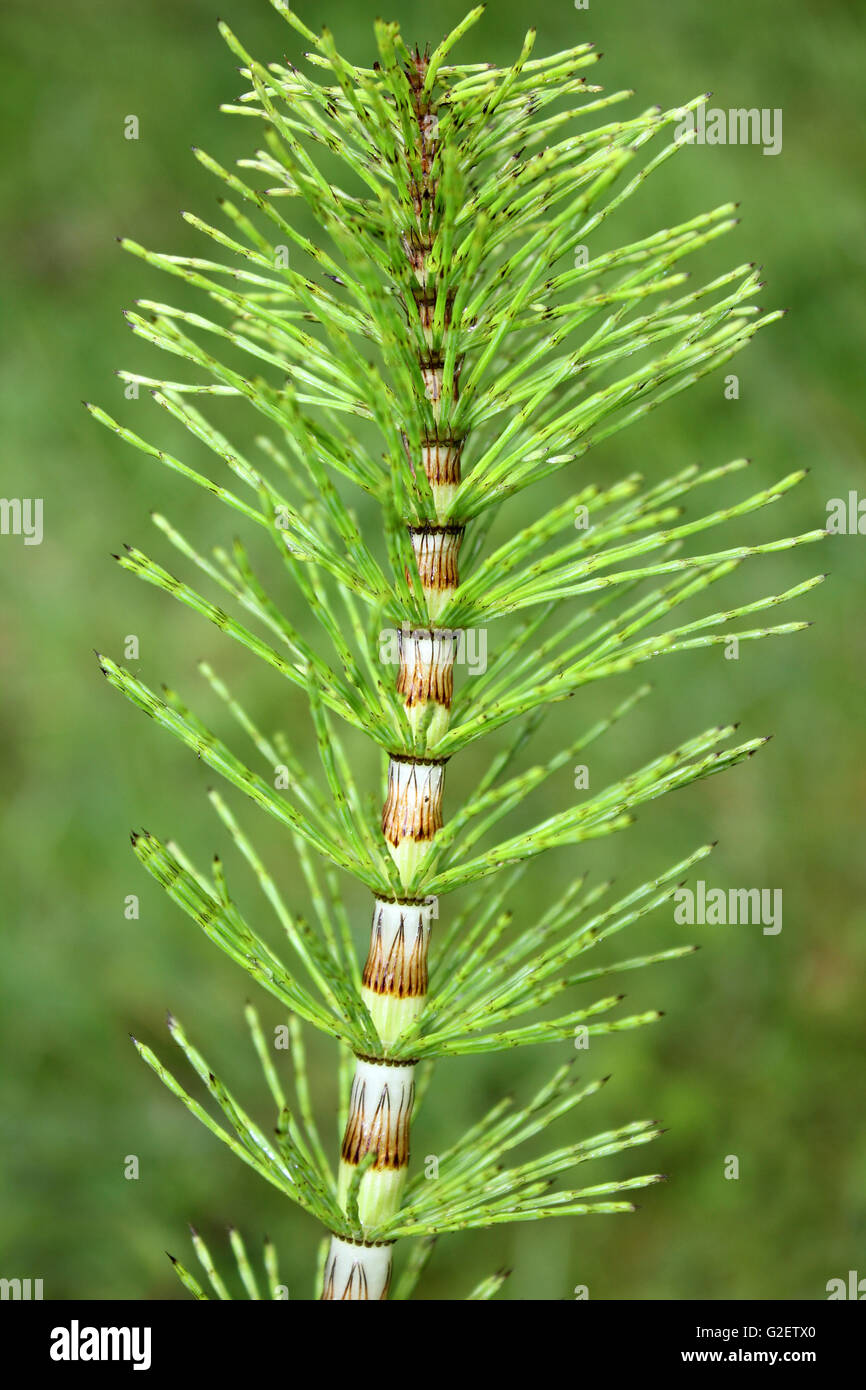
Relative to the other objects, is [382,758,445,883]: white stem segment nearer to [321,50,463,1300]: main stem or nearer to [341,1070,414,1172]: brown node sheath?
[321,50,463,1300]: main stem

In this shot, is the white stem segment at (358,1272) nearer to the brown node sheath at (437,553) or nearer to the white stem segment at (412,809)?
the white stem segment at (412,809)

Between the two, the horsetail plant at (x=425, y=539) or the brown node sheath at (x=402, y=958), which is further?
the brown node sheath at (x=402, y=958)

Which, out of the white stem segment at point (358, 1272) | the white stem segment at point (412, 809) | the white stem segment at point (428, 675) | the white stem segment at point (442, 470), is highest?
the white stem segment at point (442, 470)

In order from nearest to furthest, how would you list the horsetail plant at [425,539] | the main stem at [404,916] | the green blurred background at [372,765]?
1. the horsetail plant at [425,539]
2. the main stem at [404,916]
3. the green blurred background at [372,765]

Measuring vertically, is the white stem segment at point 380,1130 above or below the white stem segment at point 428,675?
below

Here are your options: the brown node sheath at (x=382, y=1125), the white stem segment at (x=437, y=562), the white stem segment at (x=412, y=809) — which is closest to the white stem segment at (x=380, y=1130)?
the brown node sheath at (x=382, y=1125)

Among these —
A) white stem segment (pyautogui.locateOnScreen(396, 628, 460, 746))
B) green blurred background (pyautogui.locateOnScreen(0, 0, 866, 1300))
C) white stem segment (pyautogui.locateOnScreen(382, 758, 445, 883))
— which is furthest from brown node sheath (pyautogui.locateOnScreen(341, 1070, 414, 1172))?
green blurred background (pyautogui.locateOnScreen(0, 0, 866, 1300))

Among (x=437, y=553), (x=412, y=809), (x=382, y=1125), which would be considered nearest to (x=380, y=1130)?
(x=382, y=1125)
